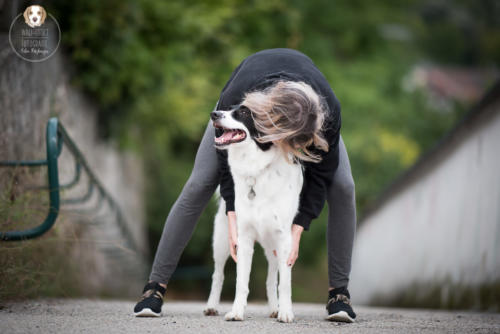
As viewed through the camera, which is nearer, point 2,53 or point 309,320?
point 309,320

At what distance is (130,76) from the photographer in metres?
7.18

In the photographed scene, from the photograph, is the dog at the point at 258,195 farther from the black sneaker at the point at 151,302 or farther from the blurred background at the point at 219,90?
the blurred background at the point at 219,90

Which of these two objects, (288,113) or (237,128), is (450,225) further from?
(237,128)

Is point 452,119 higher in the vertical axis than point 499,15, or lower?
lower

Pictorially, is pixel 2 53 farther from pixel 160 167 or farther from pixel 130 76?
pixel 160 167

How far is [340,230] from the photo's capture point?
334 cm

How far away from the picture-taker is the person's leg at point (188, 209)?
3.32m

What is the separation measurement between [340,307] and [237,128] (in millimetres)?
1125

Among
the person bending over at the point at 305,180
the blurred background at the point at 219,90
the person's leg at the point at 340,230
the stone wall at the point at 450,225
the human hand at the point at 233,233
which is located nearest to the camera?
the person bending over at the point at 305,180

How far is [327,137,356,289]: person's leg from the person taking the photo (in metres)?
3.28

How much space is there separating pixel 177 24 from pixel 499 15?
2375cm

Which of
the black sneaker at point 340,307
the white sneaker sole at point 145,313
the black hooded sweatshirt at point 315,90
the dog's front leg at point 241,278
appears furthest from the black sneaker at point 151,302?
the black sneaker at point 340,307

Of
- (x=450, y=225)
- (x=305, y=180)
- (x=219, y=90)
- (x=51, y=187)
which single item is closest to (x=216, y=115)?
(x=305, y=180)

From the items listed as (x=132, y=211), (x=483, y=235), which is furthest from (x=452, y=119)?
(x=483, y=235)
